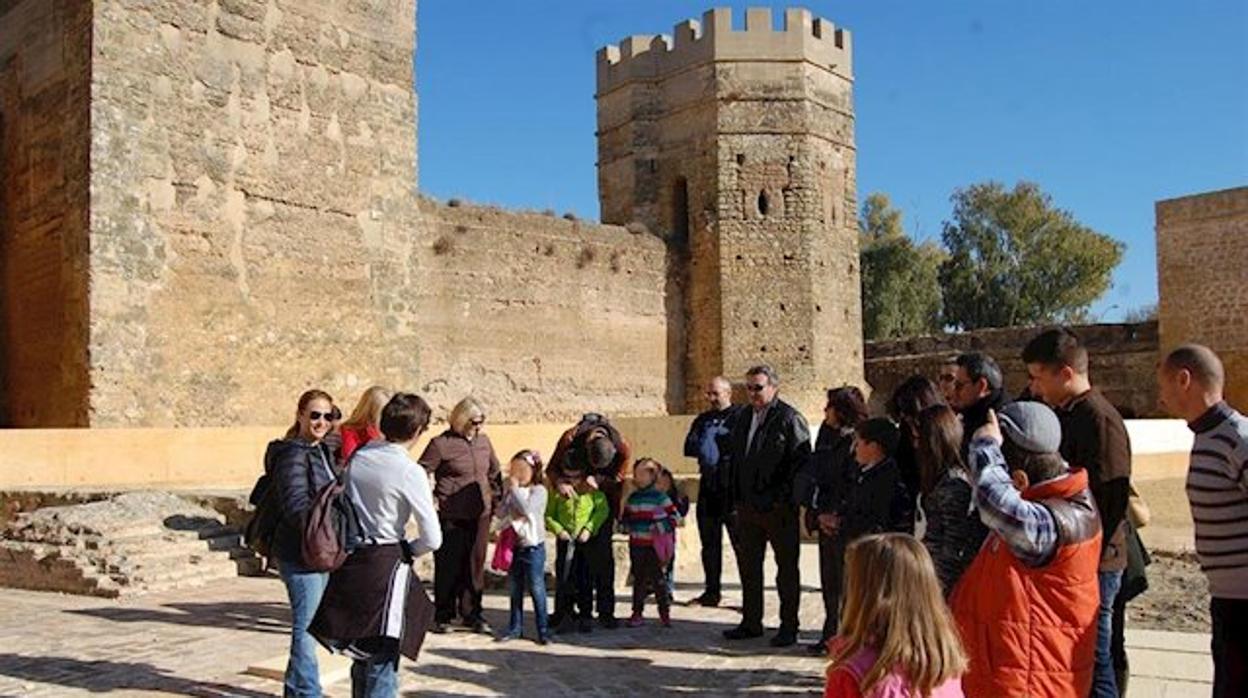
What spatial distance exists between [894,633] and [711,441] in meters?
5.24

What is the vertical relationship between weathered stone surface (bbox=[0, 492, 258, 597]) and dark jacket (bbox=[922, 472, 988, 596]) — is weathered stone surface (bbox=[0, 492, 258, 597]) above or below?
below

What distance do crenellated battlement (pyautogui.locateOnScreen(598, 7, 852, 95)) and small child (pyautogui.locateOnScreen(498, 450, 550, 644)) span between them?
17541 mm

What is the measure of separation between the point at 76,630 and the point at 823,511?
4.73 metres

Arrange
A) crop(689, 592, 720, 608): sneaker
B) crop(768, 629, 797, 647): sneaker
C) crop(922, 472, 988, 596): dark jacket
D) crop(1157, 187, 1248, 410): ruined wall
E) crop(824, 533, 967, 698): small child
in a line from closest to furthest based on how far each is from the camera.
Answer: crop(824, 533, 967, 698): small child < crop(922, 472, 988, 596): dark jacket < crop(768, 629, 797, 647): sneaker < crop(689, 592, 720, 608): sneaker < crop(1157, 187, 1248, 410): ruined wall

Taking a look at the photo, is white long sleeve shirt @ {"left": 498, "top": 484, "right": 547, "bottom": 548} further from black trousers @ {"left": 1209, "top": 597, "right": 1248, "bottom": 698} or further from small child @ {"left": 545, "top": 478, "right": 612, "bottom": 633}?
black trousers @ {"left": 1209, "top": 597, "right": 1248, "bottom": 698}

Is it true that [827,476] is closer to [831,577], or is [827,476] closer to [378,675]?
[831,577]

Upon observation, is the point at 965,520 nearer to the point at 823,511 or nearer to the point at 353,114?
the point at 823,511

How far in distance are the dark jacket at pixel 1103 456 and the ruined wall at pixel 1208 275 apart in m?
21.0

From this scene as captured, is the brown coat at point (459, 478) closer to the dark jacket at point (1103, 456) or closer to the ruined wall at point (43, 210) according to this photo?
the dark jacket at point (1103, 456)

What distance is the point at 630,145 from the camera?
25.0 meters

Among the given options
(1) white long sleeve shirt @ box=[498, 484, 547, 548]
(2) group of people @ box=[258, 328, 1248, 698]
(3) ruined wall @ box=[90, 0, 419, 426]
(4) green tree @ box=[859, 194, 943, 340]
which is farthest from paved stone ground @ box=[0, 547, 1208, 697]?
(4) green tree @ box=[859, 194, 943, 340]

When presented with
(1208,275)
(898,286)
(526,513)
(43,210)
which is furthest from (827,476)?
(898,286)

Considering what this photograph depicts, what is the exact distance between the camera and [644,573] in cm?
768

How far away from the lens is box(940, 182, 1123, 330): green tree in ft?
146
